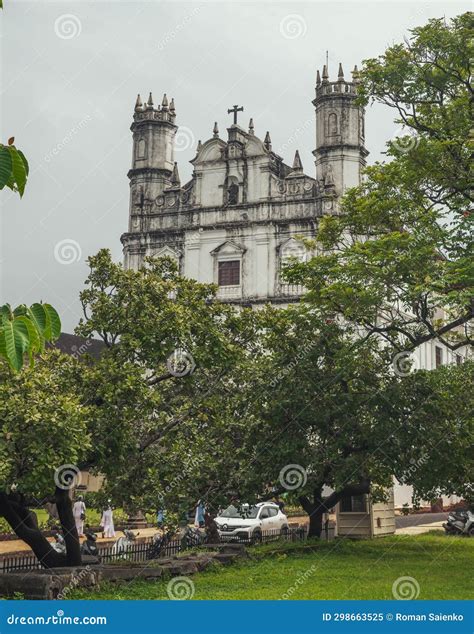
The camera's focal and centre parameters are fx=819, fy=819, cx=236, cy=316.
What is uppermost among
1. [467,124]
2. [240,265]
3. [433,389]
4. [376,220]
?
[240,265]

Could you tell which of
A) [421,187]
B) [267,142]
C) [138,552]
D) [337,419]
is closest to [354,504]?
[337,419]

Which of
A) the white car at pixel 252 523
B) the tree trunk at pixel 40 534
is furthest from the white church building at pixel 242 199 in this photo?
the tree trunk at pixel 40 534

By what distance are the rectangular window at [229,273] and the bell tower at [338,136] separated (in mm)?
5526

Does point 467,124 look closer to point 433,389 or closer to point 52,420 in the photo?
point 433,389

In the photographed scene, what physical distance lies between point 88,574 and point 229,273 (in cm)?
2633

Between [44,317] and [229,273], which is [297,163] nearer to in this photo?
[229,273]

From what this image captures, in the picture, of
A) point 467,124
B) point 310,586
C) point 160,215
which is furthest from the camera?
point 160,215

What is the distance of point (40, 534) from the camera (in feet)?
44.7

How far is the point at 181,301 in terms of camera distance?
1533 centimetres

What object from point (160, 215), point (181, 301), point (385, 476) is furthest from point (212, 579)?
point (160, 215)

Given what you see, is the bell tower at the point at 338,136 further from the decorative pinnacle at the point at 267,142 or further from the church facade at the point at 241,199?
the decorative pinnacle at the point at 267,142

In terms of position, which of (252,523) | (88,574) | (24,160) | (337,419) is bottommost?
(252,523)

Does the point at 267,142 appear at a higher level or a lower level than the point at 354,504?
higher

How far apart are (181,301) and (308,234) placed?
22729 millimetres
